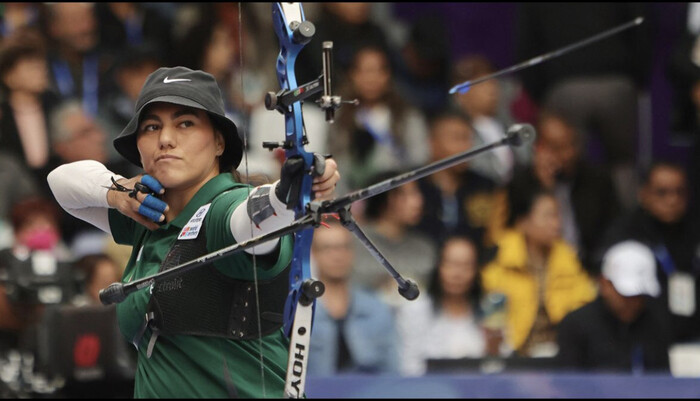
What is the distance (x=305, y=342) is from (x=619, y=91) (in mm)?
5075

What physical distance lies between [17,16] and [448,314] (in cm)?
288

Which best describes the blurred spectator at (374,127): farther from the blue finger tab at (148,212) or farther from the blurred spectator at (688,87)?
the blue finger tab at (148,212)

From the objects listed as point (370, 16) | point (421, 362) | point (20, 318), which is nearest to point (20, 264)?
point (20, 318)

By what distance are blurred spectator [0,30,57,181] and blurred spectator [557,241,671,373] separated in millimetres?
2794

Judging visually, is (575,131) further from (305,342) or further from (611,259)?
(305,342)

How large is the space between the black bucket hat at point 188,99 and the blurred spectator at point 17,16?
4.06 meters

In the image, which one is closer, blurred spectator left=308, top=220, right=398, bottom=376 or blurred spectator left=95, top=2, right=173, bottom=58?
blurred spectator left=308, top=220, right=398, bottom=376

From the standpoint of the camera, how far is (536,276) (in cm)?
A: 730

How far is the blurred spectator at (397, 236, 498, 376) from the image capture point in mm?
6848

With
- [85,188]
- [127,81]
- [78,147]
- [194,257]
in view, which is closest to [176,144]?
[194,257]

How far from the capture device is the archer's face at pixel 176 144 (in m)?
3.42

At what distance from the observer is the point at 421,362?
670 cm

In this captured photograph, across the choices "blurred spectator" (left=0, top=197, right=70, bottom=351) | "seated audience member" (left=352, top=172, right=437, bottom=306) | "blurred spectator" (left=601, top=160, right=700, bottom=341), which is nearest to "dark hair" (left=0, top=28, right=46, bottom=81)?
"blurred spectator" (left=0, top=197, right=70, bottom=351)

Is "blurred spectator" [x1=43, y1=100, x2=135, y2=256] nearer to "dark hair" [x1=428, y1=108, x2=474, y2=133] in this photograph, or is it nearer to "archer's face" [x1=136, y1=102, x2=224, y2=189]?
"dark hair" [x1=428, y1=108, x2=474, y2=133]
